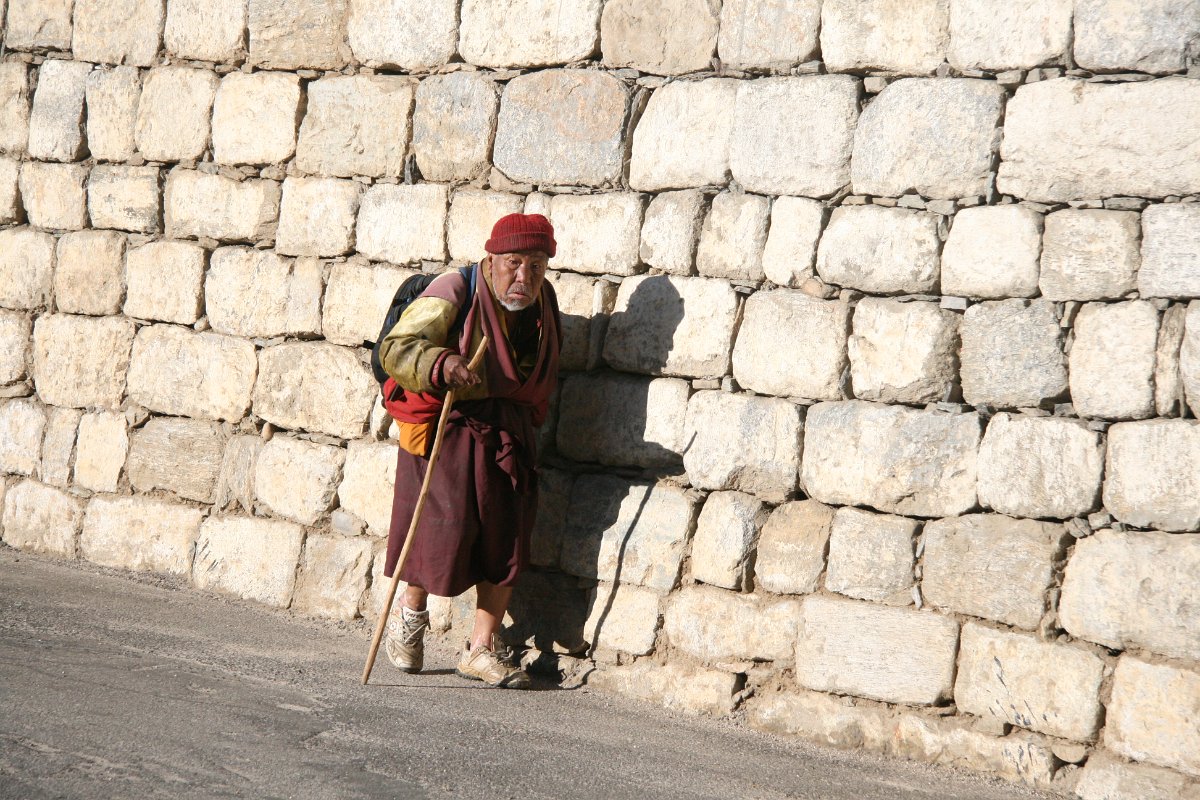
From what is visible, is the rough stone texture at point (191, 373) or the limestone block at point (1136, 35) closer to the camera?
the limestone block at point (1136, 35)

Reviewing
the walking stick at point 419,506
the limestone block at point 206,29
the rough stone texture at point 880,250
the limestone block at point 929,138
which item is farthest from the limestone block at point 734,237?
the limestone block at point 206,29

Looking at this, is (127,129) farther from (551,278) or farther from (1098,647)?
(1098,647)

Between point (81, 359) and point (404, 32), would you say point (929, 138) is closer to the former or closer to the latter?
point (404, 32)

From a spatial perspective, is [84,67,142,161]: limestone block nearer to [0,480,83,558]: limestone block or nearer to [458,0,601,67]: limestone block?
[0,480,83,558]: limestone block

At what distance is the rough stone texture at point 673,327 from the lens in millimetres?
4934

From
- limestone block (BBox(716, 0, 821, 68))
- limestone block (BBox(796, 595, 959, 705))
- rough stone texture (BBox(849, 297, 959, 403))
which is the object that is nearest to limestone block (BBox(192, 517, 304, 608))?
limestone block (BBox(796, 595, 959, 705))

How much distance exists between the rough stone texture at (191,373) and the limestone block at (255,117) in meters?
0.97

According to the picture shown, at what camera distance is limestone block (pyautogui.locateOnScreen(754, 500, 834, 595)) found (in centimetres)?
463

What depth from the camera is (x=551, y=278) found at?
545cm

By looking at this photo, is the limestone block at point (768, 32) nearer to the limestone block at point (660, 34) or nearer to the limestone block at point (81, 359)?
the limestone block at point (660, 34)

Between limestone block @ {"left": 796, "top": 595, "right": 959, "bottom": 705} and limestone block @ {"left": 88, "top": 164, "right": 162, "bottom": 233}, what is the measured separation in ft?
13.7

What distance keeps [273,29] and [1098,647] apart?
15.9 ft

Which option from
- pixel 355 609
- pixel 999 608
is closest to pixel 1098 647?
pixel 999 608

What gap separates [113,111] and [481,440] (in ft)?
11.0
